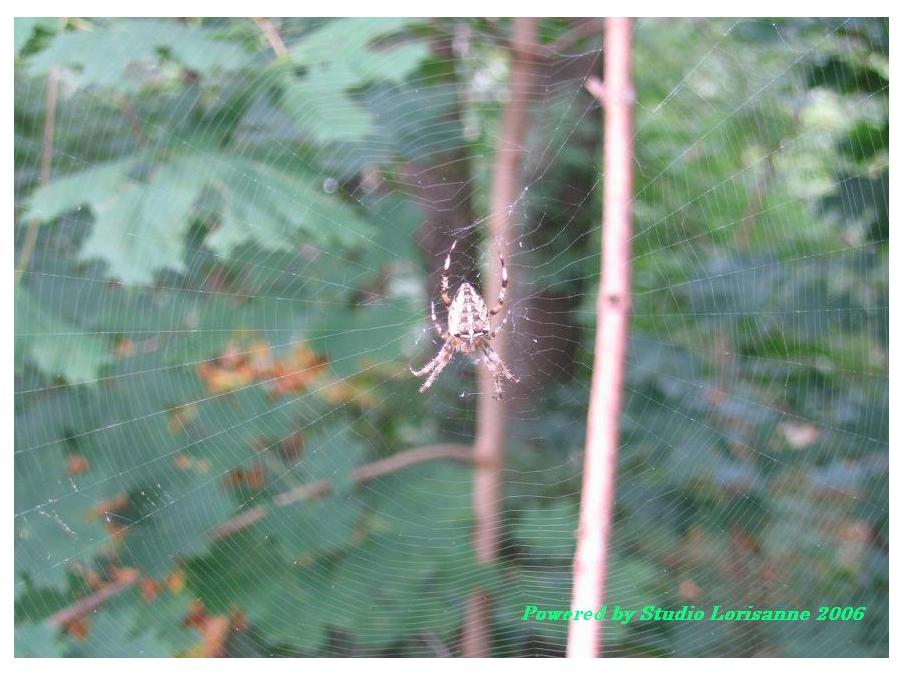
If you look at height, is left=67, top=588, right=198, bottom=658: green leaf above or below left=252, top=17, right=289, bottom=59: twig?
→ below

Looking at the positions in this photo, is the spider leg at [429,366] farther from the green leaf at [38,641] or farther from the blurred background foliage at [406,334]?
the green leaf at [38,641]

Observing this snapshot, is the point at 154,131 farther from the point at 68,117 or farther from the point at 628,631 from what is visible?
the point at 628,631

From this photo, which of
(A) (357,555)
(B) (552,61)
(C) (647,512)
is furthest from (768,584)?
(B) (552,61)

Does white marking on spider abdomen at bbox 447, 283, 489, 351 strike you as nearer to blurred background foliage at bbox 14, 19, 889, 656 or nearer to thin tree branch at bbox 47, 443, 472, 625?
blurred background foliage at bbox 14, 19, 889, 656

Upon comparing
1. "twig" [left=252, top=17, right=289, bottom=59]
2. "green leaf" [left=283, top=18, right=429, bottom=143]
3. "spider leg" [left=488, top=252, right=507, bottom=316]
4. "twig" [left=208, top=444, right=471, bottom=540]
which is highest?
"twig" [left=252, top=17, right=289, bottom=59]

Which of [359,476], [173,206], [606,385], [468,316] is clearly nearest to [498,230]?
[468,316]

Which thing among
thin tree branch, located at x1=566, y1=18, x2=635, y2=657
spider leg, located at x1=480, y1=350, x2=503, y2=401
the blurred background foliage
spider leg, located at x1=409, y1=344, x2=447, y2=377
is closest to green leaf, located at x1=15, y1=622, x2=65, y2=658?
the blurred background foliage
